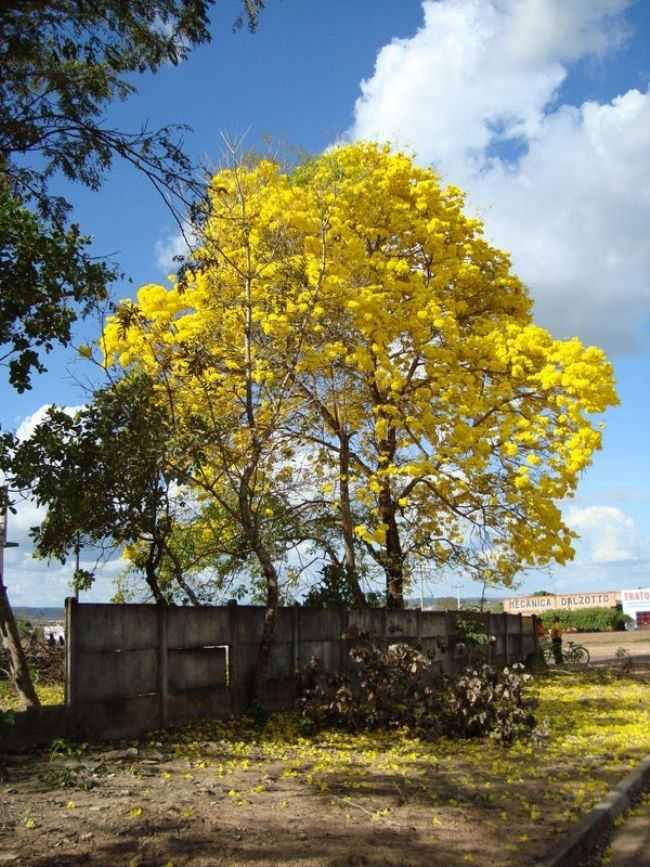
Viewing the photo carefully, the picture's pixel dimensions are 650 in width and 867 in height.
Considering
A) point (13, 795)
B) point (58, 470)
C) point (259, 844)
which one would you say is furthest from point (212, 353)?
point (259, 844)

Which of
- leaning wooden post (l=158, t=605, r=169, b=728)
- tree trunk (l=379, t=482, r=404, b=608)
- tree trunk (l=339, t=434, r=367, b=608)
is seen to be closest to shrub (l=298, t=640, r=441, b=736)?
leaning wooden post (l=158, t=605, r=169, b=728)

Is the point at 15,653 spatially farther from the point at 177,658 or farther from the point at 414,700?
the point at 414,700

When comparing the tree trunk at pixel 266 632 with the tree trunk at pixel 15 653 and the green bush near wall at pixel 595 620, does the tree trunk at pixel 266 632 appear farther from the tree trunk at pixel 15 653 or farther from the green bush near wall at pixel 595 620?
the green bush near wall at pixel 595 620

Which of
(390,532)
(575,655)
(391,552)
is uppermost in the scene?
(390,532)

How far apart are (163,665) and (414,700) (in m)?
3.22

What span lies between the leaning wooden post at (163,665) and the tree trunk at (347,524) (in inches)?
212

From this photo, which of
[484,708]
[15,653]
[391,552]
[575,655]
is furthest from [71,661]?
[575,655]

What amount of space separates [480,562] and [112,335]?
8.74 metres

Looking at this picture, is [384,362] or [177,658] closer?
[177,658]

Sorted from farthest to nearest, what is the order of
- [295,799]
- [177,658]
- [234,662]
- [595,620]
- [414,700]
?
[595,620] → [234,662] → [414,700] → [177,658] → [295,799]

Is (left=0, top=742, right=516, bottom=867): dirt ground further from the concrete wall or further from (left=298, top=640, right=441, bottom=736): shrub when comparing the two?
(left=298, top=640, right=441, bottom=736): shrub

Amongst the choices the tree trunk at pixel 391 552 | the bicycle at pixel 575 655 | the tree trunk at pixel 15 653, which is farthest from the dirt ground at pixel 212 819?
the bicycle at pixel 575 655

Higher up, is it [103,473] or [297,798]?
[103,473]

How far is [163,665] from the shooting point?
10461mm
